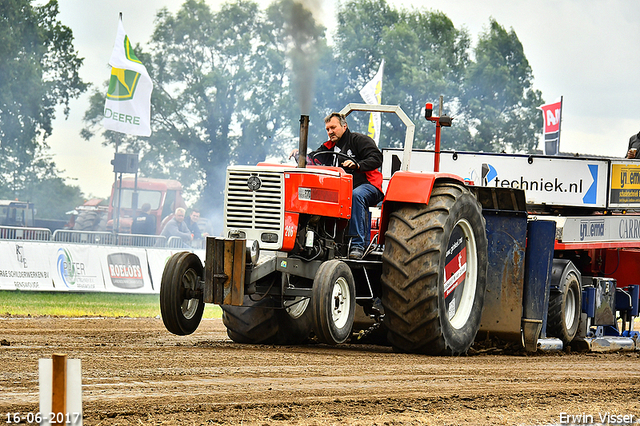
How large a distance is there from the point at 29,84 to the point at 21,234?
56.5ft

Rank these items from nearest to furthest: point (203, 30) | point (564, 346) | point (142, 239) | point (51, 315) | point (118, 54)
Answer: point (564, 346) < point (51, 315) < point (142, 239) < point (118, 54) < point (203, 30)

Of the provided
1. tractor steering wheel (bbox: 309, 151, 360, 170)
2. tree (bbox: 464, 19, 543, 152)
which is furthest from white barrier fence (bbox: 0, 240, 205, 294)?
tree (bbox: 464, 19, 543, 152)

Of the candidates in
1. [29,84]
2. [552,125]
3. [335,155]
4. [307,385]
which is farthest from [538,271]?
[29,84]

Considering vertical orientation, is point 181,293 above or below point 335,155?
below

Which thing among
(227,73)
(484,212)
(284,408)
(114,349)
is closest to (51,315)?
(114,349)

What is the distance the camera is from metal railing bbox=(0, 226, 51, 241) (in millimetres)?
14055

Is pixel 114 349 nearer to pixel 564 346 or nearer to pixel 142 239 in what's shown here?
pixel 564 346

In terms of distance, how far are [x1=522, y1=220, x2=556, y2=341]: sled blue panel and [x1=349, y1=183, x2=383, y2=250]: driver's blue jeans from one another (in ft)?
5.46

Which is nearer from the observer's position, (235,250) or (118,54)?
(235,250)

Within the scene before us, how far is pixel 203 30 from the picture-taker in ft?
118

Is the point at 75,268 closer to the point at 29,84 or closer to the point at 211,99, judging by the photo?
the point at 29,84

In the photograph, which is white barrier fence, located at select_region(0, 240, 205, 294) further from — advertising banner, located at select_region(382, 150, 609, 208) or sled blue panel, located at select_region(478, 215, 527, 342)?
sled blue panel, located at select_region(478, 215, 527, 342)

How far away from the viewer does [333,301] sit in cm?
657

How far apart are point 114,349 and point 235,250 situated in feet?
3.83
